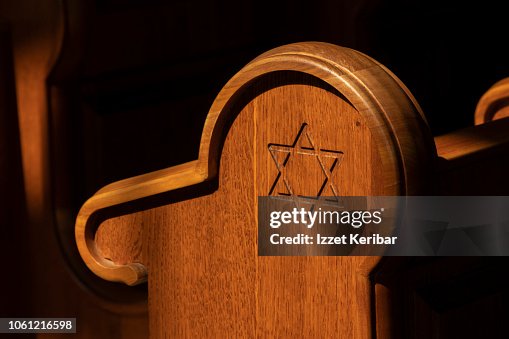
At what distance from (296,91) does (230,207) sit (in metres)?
0.19

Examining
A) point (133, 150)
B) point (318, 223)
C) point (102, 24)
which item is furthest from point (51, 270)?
point (318, 223)

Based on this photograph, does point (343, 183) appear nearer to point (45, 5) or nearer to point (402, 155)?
point (402, 155)

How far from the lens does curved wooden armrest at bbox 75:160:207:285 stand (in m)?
1.41

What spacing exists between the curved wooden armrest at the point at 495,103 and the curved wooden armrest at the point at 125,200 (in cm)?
56

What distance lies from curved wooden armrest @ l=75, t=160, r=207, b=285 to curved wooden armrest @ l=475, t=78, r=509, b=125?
56 centimetres

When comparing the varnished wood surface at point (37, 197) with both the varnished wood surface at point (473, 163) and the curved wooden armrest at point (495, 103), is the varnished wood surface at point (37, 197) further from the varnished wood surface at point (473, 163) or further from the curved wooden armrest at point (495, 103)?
the varnished wood surface at point (473, 163)

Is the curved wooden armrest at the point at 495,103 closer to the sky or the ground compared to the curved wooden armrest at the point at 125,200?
closer to the sky

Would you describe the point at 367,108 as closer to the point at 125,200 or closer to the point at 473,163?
the point at 473,163

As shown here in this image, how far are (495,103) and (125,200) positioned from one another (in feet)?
2.13

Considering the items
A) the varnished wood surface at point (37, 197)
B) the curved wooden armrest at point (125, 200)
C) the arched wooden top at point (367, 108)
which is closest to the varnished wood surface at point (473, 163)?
the arched wooden top at point (367, 108)

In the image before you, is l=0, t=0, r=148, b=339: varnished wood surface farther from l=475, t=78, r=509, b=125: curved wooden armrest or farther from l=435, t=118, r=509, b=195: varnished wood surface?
l=435, t=118, r=509, b=195: varnished wood surface

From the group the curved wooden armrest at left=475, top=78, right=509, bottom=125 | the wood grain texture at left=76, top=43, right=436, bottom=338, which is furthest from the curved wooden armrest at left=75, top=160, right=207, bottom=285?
the curved wooden armrest at left=475, top=78, right=509, bottom=125

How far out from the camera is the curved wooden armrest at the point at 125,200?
141 cm

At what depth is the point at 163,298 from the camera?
1450mm
